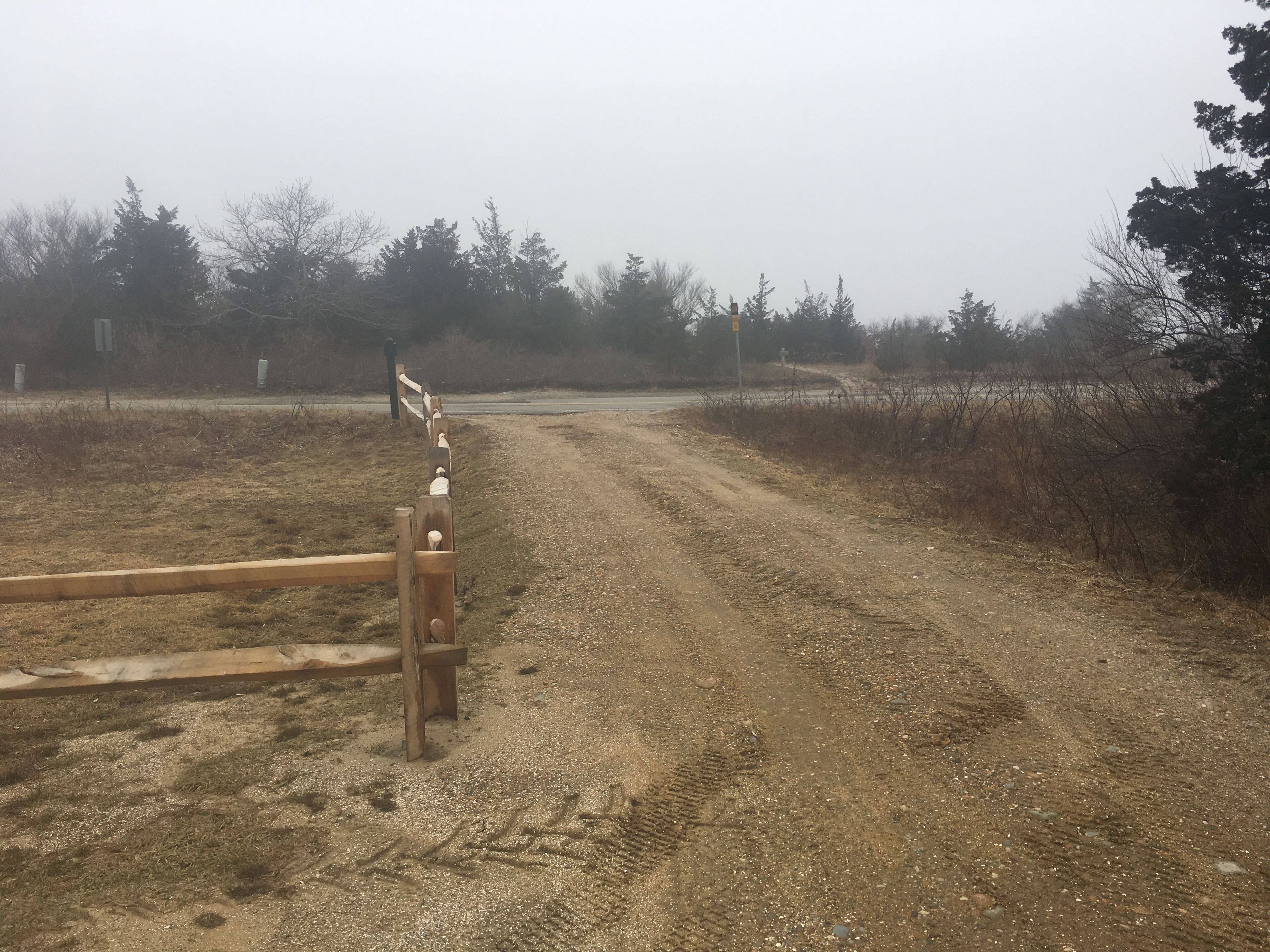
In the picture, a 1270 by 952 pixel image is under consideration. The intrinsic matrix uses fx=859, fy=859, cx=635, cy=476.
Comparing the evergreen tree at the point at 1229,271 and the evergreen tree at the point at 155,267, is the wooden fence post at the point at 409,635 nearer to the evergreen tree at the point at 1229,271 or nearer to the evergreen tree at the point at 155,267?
the evergreen tree at the point at 1229,271

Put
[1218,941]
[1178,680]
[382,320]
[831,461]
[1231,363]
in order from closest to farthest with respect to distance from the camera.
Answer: [1218,941]
[1178,680]
[1231,363]
[831,461]
[382,320]

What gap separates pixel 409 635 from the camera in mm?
4129

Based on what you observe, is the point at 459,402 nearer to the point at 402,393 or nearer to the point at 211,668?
the point at 402,393

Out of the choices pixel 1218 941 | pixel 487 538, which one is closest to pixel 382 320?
pixel 487 538

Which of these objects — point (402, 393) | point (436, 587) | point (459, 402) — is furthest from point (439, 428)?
point (459, 402)

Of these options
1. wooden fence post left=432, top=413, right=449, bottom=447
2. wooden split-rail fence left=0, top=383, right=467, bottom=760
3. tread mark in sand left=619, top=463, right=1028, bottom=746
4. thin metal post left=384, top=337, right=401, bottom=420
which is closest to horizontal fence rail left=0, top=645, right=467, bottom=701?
wooden split-rail fence left=0, top=383, right=467, bottom=760

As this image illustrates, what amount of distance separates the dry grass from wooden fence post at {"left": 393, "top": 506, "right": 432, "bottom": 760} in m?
0.30

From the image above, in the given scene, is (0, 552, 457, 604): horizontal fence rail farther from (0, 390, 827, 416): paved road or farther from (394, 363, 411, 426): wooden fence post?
(0, 390, 827, 416): paved road

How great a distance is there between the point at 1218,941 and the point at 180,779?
440 cm

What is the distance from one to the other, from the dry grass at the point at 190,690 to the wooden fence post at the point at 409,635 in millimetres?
299

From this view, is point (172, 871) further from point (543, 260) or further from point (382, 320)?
point (543, 260)

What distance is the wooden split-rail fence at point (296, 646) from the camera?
3.84 metres

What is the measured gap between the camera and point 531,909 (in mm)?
3232

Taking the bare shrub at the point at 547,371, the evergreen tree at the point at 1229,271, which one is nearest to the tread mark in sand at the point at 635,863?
the evergreen tree at the point at 1229,271
